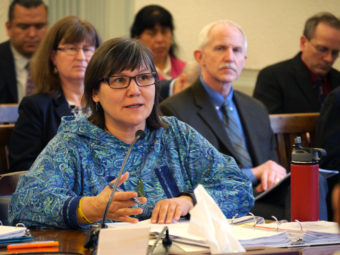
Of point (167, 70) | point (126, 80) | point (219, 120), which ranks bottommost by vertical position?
point (219, 120)

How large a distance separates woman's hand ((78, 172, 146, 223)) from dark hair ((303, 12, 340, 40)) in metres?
2.84

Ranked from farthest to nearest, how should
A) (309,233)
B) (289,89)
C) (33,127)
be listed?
1. (289,89)
2. (33,127)
3. (309,233)

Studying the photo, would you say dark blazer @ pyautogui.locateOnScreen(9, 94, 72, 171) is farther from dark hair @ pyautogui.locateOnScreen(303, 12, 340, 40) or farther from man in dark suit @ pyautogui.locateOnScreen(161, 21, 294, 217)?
dark hair @ pyautogui.locateOnScreen(303, 12, 340, 40)

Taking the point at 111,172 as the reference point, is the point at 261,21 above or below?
above

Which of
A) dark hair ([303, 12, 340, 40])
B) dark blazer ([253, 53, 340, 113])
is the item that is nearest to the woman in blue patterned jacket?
dark blazer ([253, 53, 340, 113])

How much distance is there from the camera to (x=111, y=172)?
1.89 meters

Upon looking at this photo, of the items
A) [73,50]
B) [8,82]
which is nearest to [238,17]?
[8,82]

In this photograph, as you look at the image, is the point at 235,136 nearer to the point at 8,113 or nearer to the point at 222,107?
the point at 222,107

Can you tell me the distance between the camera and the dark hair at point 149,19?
180 inches

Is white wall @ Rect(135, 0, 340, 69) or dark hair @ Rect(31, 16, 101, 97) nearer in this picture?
dark hair @ Rect(31, 16, 101, 97)

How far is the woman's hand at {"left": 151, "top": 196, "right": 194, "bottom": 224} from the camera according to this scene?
1663 millimetres

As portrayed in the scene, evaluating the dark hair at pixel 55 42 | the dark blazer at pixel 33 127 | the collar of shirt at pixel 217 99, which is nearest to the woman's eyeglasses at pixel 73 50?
the dark hair at pixel 55 42

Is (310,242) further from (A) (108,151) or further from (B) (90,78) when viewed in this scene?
(B) (90,78)

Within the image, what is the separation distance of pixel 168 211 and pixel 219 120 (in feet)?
4.79
